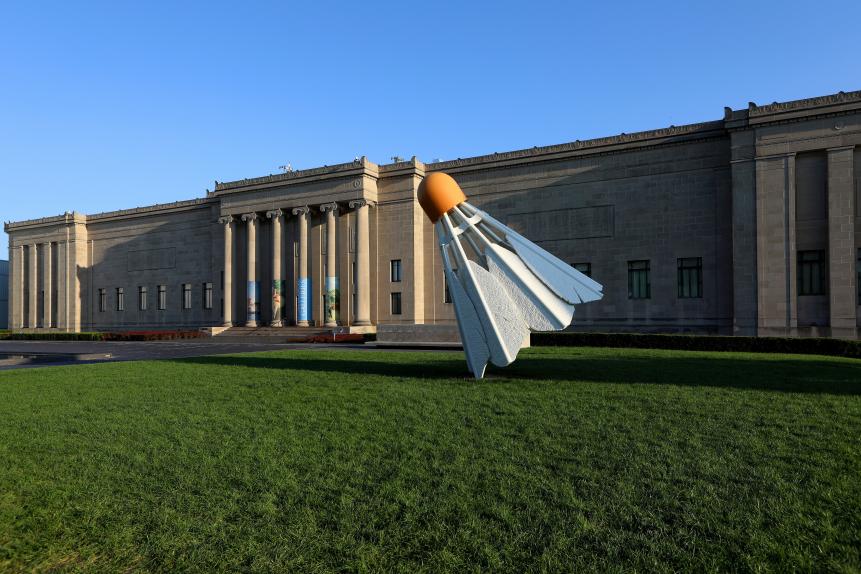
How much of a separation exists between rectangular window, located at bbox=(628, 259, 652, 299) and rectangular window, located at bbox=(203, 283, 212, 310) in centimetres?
2865

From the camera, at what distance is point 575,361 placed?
15.0 m

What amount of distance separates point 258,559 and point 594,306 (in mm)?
27292

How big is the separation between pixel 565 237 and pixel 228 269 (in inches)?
878

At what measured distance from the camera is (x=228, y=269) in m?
38.4

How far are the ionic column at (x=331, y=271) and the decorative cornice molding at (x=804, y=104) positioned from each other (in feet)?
73.7

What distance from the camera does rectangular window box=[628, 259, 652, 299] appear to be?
92.8 ft

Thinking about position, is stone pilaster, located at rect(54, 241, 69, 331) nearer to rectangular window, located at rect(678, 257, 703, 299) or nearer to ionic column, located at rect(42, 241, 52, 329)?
ionic column, located at rect(42, 241, 52, 329)

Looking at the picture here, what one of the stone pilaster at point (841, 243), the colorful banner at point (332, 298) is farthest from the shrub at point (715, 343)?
the colorful banner at point (332, 298)

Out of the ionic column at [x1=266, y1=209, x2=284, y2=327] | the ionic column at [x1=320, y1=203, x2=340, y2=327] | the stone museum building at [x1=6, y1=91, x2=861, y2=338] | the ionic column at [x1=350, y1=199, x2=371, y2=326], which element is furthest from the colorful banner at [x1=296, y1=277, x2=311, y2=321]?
the ionic column at [x1=350, y1=199, x2=371, y2=326]

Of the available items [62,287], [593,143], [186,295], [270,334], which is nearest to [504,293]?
[593,143]

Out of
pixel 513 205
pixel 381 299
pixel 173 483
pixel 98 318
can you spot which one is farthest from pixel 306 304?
pixel 173 483

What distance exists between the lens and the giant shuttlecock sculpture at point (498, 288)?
33.1ft

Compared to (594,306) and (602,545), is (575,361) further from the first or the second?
(594,306)

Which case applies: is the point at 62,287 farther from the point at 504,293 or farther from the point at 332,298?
the point at 504,293
